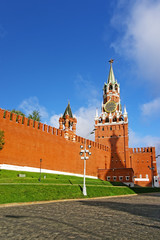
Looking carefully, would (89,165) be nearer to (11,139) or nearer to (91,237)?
(11,139)

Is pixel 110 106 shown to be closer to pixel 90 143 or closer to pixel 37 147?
pixel 90 143

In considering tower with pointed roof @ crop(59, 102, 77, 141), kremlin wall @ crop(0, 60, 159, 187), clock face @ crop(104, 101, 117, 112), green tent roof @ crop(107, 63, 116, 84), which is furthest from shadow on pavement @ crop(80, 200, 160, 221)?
green tent roof @ crop(107, 63, 116, 84)

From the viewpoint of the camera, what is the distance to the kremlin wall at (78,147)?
2492 cm

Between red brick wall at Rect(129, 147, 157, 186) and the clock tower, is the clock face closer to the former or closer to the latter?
the clock tower

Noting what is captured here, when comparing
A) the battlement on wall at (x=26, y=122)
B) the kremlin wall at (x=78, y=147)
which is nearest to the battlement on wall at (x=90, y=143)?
the kremlin wall at (x=78, y=147)

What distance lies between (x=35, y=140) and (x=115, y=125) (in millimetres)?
25342

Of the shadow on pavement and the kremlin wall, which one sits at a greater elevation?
the kremlin wall

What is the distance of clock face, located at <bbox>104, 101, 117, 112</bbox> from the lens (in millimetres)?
51000

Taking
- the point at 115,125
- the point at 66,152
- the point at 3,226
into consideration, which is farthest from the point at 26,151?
the point at 115,125

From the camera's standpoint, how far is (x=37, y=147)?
90.3 ft

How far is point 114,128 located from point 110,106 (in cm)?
621

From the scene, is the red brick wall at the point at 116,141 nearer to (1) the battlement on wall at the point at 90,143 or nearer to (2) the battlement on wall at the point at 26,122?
(1) the battlement on wall at the point at 90,143

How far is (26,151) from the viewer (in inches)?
1016

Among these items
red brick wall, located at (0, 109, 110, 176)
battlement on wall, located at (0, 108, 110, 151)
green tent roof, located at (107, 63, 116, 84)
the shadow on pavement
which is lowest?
the shadow on pavement
